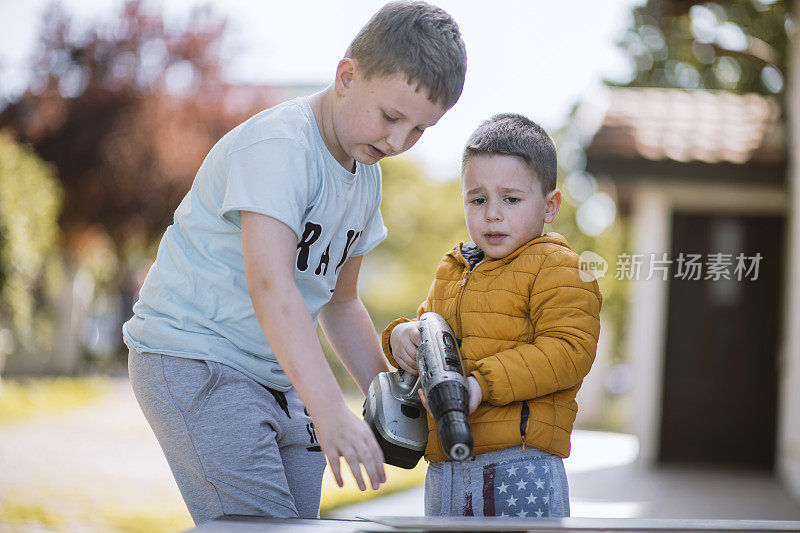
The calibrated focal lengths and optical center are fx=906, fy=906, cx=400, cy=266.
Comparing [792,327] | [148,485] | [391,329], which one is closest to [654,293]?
[792,327]

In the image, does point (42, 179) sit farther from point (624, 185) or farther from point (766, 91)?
point (766, 91)

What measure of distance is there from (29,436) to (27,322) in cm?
322

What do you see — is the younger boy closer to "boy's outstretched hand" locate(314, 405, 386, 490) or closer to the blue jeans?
the blue jeans

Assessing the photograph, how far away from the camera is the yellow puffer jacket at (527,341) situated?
6.30 ft

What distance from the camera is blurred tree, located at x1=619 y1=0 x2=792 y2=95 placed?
501 inches

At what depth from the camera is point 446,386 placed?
6.03 feet

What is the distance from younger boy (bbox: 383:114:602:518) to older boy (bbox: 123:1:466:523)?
0.26m

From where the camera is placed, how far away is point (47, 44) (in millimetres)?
14547

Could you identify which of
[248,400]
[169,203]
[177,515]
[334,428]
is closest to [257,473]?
[248,400]

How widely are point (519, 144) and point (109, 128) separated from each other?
1359cm

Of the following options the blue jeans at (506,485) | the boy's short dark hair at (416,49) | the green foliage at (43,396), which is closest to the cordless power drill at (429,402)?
the blue jeans at (506,485)

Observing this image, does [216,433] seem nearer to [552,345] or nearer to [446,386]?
[446,386]

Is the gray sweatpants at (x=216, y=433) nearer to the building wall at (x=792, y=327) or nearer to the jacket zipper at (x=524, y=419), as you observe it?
the jacket zipper at (x=524, y=419)

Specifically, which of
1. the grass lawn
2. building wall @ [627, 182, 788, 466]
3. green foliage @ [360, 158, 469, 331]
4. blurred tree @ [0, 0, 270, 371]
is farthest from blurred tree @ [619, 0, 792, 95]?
green foliage @ [360, 158, 469, 331]
